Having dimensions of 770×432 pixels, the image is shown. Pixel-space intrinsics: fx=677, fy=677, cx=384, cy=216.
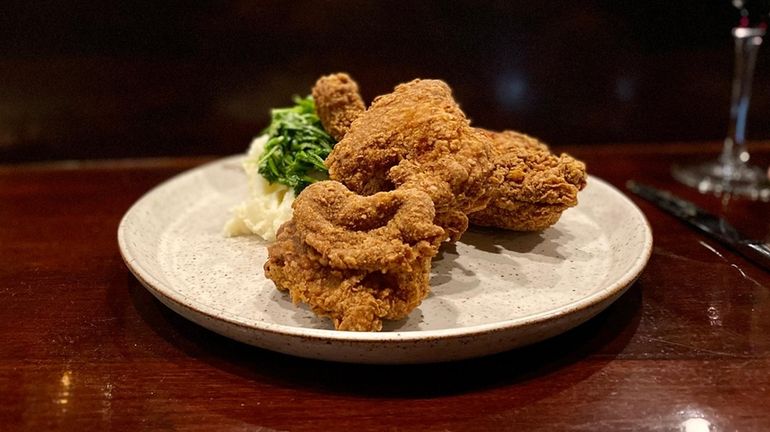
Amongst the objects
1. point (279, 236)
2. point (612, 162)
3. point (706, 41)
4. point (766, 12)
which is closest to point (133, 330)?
point (279, 236)

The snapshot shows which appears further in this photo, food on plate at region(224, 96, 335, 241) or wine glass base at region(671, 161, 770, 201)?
wine glass base at region(671, 161, 770, 201)

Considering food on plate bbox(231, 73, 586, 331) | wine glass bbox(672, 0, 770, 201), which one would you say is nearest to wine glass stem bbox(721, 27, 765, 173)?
wine glass bbox(672, 0, 770, 201)

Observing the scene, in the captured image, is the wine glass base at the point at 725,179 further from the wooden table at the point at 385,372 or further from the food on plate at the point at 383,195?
the food on plate at the point at 383,195

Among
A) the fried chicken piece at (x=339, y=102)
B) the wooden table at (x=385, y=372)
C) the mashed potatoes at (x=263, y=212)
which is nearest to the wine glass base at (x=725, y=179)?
the wooden table at (x=385, y=372)

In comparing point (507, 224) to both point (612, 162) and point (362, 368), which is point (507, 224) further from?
point (612, 162)

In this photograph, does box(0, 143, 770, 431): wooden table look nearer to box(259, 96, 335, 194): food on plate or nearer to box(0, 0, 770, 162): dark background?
box(259, 96, 335, 194): food on plate

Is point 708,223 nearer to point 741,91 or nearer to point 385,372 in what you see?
point 741,91
